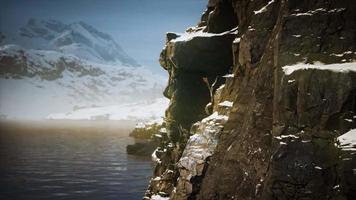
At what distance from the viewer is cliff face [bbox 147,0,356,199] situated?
1496 cm

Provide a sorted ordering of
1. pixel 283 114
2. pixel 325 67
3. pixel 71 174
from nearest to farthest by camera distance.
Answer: pixel 325 67, pixel 283 114, pixel 71 174

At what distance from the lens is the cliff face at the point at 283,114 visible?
15.0m

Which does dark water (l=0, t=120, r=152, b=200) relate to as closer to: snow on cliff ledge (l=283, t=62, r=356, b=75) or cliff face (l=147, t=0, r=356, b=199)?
cliff face (l=147, t=0, r=356, b=199)

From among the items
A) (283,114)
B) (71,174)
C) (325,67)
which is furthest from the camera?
(71,174)

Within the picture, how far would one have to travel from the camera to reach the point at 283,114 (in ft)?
54.3

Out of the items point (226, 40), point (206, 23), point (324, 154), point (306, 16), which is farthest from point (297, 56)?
point (206, 23)

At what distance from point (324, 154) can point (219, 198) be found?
761 centimetres

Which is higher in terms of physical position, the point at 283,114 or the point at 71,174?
the point at 283,114

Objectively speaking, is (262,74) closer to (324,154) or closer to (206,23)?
(324,154)

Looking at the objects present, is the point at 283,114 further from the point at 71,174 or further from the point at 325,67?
the point at 71,174

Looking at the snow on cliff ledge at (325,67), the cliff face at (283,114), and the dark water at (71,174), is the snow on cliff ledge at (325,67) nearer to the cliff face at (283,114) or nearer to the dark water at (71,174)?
the cliff face at (283,114)

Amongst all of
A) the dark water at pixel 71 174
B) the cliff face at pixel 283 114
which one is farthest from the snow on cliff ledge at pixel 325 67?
the dark water at pixel 71 174

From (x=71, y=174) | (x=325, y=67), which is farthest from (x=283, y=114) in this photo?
(x=71, y=174)

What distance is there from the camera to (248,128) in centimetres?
1947
